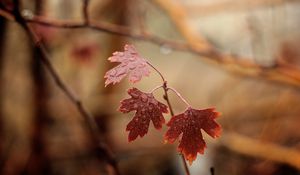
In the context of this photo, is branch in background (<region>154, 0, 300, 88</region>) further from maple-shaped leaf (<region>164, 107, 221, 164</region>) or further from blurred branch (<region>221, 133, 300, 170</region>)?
maple-shaped leaf (<region>164, 107, 221, 164</region>)

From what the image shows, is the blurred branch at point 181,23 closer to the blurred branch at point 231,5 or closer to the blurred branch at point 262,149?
the blurred branch at point 231,5

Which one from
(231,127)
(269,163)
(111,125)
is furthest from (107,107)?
(269,163)

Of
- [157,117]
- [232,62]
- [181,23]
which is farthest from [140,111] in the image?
[181,23]

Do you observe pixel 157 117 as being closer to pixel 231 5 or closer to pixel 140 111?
pixel 140 111

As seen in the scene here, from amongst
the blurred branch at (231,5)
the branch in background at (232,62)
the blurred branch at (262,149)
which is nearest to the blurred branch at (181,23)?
the branch in background at (232,62)

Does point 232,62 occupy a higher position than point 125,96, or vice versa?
point 232,62

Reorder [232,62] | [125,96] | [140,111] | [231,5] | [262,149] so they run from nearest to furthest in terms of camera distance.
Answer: [140,111] < [232,62] < [262,149] < [125,96] < [231,5]

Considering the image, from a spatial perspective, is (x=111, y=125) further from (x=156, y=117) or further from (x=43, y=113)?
(x=156, y=117)
